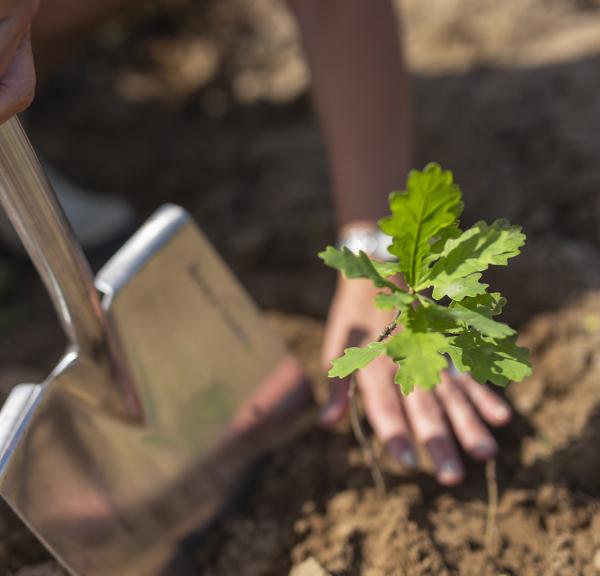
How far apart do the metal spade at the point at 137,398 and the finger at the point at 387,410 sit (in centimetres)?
13

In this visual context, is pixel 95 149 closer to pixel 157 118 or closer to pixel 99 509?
pixel 157 118

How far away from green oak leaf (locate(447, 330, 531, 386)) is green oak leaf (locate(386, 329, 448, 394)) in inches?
1.3

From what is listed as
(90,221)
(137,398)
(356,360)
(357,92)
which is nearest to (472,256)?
(356,360)

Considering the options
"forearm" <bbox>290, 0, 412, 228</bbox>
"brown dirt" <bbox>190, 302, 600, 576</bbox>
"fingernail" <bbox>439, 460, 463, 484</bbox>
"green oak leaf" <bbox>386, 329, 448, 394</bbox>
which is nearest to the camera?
"green oak leaf" <bbox>386, 329, 448, 394</bbox>

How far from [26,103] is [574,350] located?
3.54 feet

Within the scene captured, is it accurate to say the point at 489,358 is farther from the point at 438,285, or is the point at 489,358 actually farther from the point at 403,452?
the point at 403,452

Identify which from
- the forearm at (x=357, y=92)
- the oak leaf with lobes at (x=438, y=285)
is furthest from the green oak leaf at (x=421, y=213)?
the forearm at (x=357, y=92)

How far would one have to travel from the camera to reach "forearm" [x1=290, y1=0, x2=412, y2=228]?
1.49 meters

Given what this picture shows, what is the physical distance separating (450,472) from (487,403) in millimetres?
153

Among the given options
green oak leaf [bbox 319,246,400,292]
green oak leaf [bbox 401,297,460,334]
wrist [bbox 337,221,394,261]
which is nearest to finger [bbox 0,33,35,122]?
green oak leaf [bbox 319,246,400,292]

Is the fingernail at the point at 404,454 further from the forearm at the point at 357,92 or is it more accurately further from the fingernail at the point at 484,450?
the forearm at the point at 357,92

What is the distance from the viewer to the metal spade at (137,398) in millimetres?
1017

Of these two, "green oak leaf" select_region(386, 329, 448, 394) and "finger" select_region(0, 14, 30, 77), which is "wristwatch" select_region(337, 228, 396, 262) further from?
"finger" select_region(0, 14, 30, 77)

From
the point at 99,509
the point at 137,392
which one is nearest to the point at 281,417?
the point at 137,392
